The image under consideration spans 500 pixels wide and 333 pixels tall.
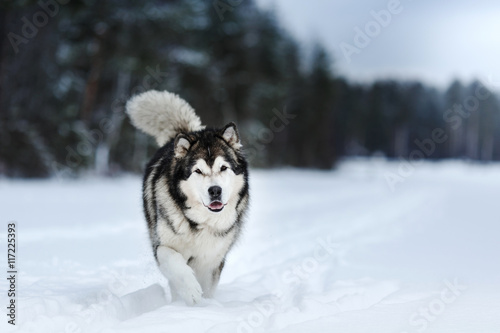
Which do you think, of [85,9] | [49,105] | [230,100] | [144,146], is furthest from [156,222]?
[230,100]

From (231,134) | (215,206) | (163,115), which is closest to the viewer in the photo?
(215,206)

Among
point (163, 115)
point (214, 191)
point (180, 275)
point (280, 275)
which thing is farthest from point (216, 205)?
point (280, 275)

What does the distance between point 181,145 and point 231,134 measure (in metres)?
0.47

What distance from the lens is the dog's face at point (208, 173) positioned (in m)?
3.74

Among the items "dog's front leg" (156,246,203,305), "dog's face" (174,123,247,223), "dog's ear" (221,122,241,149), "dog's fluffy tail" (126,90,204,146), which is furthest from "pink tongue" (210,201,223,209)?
"dog's fluffy tail" (126,90,204,146)

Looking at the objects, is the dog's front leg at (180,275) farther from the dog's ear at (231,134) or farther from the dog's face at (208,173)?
the dog's ear at (231,134)

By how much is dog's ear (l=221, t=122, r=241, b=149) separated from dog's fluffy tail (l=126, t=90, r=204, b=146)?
2.50 feet

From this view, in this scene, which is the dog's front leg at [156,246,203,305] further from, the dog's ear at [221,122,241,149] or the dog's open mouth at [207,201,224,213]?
the dog's ear at [221,122,241,149]

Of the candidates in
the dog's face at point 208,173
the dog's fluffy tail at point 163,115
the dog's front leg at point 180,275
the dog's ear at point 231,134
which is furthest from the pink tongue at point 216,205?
the dog's fluffy tail at point 163,115

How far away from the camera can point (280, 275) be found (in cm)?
514

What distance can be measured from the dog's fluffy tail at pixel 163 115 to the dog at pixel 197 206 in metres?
0.64

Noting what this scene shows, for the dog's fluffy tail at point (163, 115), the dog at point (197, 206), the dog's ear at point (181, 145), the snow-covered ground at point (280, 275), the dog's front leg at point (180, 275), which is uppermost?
the dog's fluffy tail at point (163, 115)

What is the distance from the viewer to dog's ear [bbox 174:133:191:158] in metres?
3.94

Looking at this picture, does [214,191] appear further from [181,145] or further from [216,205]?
[181,145]
